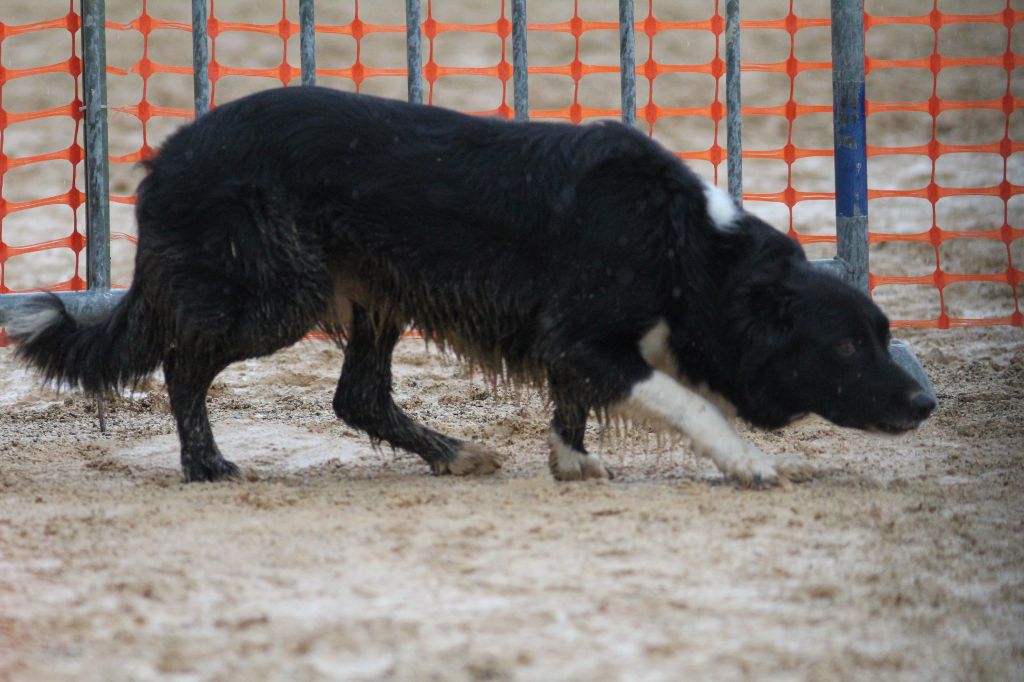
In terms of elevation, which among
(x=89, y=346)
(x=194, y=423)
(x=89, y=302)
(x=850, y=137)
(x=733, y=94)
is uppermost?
(x=733, y=94)

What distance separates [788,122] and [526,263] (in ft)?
18.7

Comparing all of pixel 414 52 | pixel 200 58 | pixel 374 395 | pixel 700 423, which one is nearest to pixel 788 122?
pixel 414 52

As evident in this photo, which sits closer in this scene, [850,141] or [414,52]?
[414,52]

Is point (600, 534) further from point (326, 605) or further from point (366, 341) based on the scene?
point (366, 341)

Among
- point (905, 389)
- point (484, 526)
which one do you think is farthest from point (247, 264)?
point (905, 389)

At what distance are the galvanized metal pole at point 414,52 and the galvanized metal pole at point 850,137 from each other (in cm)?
175

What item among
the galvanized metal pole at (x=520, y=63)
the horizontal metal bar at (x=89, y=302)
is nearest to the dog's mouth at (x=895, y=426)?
the galvanized metal pole at (x=520, y=63)

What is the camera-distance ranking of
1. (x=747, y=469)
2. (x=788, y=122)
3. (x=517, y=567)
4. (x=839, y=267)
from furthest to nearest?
(x=788, y=122) → (x=839, y=267) → (x=747, y=469) → (x=517, y=567)

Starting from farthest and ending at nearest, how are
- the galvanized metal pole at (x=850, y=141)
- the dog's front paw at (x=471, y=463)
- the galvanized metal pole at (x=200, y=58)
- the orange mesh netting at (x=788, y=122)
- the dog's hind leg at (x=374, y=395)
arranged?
the orange mesh netting at (x=788, y=122), the galvanized metal pole at (x=850, y=141), the galvanized metal pole at (x=200, y=58), the dog's hind leg at (x=374, y=395), the dog's front paw at (x=471, y=463)

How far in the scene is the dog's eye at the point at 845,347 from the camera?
4215 millimetres

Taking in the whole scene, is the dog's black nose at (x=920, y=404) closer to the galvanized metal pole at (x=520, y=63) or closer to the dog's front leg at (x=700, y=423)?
the dog's front leg at (x=700, y=423)

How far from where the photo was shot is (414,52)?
5.48 meters

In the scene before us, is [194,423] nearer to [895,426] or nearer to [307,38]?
[307,38]

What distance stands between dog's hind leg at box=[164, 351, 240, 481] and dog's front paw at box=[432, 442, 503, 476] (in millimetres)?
732
